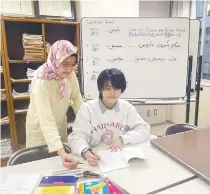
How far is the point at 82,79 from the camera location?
2076mm

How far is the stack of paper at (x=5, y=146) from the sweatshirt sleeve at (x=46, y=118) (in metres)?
1.51

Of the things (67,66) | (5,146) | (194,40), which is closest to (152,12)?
(194,40)

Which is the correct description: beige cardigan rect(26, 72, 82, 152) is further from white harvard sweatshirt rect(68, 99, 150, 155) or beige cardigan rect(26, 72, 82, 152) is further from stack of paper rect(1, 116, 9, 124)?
stack of paper rect(1, 116, 9, 124)

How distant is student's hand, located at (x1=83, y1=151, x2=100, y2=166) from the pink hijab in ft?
1.51

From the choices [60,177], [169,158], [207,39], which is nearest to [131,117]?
[169,158]

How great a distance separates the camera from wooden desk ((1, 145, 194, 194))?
0.81 meters

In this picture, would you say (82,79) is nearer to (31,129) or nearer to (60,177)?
(31,129)

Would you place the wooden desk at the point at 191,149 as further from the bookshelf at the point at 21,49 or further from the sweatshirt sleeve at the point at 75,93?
the bookshelf at the point at 21,49

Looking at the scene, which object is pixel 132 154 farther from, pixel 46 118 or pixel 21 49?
pixel 21 49

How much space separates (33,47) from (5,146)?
1.18 metres

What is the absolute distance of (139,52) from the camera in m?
2.07

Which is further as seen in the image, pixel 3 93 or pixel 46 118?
pixel 3 93

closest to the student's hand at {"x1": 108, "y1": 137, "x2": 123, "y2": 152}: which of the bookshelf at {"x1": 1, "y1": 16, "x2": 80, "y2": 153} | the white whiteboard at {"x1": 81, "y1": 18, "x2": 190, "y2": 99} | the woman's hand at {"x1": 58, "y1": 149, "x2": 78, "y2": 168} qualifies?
the woman's hand at {"x1": 58, "y1": 149, "x2": 78, "y2": 168}

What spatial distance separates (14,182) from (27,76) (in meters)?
1.77
